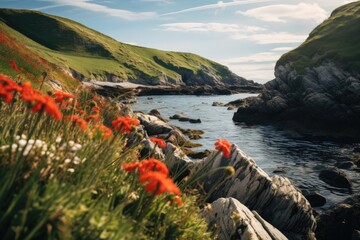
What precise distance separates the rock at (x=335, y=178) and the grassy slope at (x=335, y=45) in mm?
43703

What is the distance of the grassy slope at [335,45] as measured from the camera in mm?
69831

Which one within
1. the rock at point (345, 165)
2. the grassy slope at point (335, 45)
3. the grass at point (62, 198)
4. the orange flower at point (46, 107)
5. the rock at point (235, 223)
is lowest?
the rock at point (345, 165)

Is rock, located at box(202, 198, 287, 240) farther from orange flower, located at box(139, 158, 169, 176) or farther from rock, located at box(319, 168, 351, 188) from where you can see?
rock, located at box(319, 168, 351, 188)

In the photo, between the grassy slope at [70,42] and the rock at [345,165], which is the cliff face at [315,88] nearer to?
the rock at [345,165]

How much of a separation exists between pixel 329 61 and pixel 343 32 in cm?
2732

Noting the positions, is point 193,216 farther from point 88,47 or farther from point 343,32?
point 88,47

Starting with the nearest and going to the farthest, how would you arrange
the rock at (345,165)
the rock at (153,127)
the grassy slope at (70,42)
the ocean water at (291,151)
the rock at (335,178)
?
the rock at (335,178) → the ocean water at (291,151) → the rock at (345,165) → the rock at (153,127) → the grassy slope at (70,42)

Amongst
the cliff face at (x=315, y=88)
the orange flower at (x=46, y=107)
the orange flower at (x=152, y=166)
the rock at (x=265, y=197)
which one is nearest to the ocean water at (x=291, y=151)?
the cliff face at (x=315, y=88)

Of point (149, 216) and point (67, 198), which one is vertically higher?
point (67, 198)

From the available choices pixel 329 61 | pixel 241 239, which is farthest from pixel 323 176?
pixel 329 61

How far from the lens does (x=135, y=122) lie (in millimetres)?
5473

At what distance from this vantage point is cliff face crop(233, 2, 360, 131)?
54.2 m

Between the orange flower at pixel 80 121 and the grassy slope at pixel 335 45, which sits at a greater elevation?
the grassy slope at pixel 335 45

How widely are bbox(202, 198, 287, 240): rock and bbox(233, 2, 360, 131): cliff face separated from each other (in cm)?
4888
